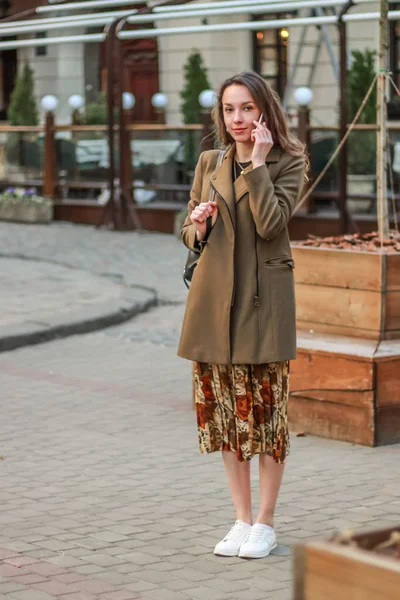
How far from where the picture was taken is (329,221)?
1599 cm

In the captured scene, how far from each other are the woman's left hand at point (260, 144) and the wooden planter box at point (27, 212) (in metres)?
15.2

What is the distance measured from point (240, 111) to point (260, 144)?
163mm

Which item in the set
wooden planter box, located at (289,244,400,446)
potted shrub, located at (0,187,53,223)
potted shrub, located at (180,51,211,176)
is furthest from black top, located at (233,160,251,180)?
potted shrub, located at (180,51,211,176)

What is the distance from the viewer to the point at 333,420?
22.2ft

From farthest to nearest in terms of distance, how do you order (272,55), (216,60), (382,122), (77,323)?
(216,60) < (272,55) < (77,323) < (382,122)

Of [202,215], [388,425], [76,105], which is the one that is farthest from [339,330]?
[76,105]

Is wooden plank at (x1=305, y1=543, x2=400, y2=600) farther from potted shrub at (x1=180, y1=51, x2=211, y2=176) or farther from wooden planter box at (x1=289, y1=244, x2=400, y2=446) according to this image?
potted shrub at (x1=180, y1=51, x2=211, y2=176)

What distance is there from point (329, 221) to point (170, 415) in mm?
8777

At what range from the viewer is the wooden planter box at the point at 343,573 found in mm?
2047

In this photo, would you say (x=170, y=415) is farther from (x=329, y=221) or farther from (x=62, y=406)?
(x=329, y=221)

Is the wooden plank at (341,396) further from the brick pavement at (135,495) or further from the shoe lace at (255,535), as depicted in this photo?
the shoe lace at (255,535)

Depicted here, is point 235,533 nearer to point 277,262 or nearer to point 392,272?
point 277,262

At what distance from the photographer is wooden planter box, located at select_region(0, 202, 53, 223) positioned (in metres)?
19.8

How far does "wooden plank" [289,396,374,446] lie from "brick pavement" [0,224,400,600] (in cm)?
7
